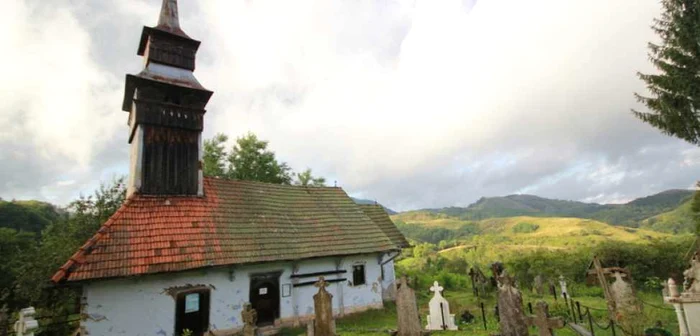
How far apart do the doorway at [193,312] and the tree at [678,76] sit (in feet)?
56.9

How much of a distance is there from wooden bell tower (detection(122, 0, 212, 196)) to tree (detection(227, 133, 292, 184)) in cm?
1320

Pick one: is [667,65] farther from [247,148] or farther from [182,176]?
[247,148]

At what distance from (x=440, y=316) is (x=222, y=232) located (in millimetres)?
8552

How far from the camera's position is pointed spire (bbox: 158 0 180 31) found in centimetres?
1526

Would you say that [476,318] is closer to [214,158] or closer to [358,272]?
[358,272]

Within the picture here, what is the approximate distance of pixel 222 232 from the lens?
12.4 m

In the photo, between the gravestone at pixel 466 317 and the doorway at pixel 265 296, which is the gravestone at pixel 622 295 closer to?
the gravestone at pixel 466 317

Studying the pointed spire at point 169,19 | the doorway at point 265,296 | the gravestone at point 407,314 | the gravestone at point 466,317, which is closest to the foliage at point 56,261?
the doorway at point 265,296

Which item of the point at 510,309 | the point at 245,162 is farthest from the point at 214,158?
the point at 510,309

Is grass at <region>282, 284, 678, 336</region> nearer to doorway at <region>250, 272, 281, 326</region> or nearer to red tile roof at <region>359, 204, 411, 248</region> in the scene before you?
doorway at <region>250, 272, 281, 326</region>

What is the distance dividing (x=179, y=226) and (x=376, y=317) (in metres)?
8.65

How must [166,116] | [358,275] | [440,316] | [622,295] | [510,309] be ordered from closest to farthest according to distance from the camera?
1. [510,309]
2. [622,295]
3. [440,316]
4. [166,116]
5. [358,275]

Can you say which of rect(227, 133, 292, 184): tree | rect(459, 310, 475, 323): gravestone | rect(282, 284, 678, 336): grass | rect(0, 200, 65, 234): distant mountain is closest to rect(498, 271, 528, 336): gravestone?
rect(282, 284, 678, 336): grass

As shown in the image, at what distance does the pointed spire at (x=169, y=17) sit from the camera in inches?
601
